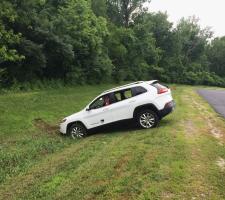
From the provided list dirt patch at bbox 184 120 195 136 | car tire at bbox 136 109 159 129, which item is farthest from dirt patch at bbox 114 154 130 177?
car tire at bbox 136 109 159 129

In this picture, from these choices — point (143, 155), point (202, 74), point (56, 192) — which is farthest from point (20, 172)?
point (202, 74)

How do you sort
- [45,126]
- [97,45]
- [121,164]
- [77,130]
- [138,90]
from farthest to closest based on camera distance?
1. [97,45]
2. [45,126]
3. [77,130]
4. [138,90]
5. [121,164]

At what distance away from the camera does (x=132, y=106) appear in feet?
45.4

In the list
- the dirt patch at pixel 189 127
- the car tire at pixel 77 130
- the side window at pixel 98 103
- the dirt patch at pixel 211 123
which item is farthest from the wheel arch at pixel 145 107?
the car tire at pixel 77 130

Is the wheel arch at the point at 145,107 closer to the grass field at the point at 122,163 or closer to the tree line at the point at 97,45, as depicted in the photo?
the grass field at the point at 122,163

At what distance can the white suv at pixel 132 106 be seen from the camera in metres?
13.7

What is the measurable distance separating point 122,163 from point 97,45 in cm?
3278

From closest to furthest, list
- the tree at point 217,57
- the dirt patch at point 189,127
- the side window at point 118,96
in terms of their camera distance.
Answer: the dirt patch at point 189,127 < the side window at point 118,96 < the tree at point 217,57

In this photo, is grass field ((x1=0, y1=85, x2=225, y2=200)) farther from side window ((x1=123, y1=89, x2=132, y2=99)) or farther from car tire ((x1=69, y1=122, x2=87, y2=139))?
side window ((x1=123, y1=89, x2=132, y2=99))

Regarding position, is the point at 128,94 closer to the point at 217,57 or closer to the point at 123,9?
the point at 123,9

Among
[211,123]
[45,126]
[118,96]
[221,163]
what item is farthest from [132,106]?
[221,163]

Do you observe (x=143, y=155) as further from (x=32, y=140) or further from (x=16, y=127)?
(x=16, y=127)

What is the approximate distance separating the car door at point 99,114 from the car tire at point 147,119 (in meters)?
1.23

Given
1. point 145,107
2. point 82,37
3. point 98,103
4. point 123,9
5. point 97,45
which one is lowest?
point 145,107
